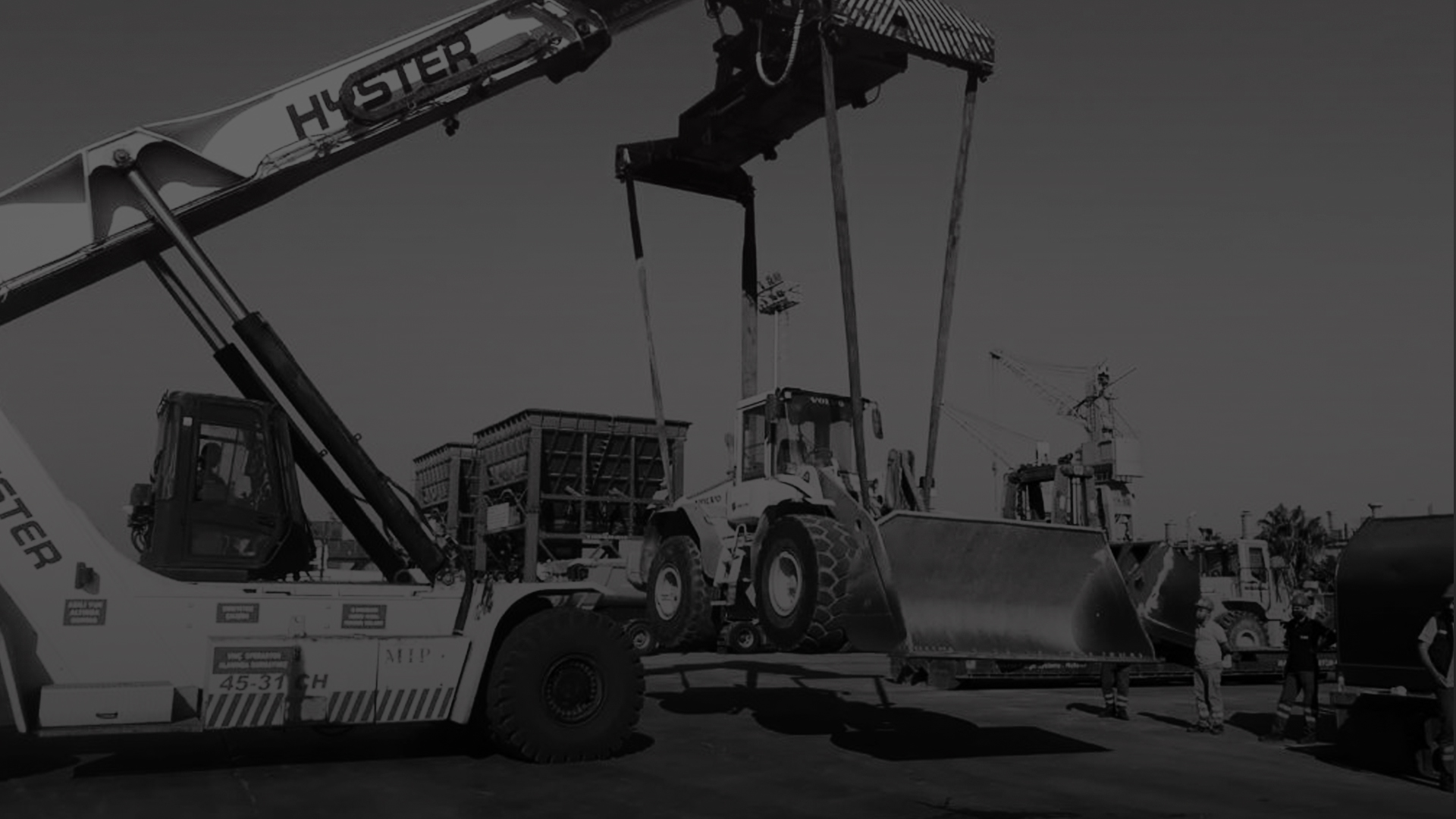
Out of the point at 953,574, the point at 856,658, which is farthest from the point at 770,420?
the point at 856,658

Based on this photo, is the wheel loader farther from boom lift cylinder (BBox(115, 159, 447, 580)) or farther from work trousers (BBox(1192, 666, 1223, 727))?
work trousers (BBox(1192, 666, 1223, 727))

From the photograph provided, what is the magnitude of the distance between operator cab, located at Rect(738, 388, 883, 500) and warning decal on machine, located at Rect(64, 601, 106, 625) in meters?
6.31

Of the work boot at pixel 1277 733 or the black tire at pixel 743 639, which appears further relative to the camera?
the black tire at pixel 743 639

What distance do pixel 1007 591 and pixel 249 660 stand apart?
6.46 m

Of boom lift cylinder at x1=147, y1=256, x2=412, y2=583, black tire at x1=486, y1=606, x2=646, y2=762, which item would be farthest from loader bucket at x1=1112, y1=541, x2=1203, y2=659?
boom lift cylinder at x1=147, y1=256, x2=412, y2=583

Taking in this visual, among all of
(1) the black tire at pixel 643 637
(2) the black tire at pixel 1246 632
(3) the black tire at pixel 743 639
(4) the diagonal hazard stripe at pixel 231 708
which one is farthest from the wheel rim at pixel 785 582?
(3) the black tire at pixel 743 639

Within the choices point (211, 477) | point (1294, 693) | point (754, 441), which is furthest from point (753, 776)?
point (1294, 693)

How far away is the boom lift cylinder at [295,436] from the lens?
10148 mm

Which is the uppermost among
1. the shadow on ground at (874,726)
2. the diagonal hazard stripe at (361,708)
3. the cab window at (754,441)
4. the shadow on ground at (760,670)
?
the cab window at (754,441)

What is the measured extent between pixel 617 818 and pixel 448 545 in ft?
11.5

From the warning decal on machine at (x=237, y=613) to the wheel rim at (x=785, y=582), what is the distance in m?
4.29

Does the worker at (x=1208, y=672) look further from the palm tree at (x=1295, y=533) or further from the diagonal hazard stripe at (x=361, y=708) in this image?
the palm tree at (x=1295, y=533)

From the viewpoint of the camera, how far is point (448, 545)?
406 inches

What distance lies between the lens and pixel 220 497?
931 centimetres
